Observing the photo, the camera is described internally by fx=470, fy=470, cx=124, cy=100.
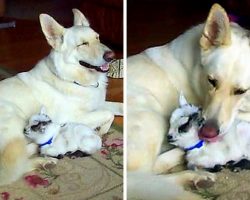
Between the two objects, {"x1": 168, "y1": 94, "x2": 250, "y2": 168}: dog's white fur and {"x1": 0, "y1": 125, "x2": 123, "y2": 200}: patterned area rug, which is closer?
{"x1": 168, "y1": 94, "x2": 250, "y2": 168}: dog's white fur

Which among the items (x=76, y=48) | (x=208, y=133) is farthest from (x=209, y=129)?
(x=76, y=48)

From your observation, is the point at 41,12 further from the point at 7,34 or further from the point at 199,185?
the point at 199,185

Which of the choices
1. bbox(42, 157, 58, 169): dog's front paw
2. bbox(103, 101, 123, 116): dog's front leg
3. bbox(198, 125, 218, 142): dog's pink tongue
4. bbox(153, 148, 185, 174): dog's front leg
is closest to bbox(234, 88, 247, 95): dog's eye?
bbox(198, 125, 218, 142): dog's pink tongue

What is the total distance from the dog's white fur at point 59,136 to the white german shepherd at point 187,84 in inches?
4.9

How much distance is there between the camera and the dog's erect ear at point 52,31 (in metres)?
1.27

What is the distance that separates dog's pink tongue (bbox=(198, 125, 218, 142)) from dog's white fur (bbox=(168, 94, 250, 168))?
0.01 m

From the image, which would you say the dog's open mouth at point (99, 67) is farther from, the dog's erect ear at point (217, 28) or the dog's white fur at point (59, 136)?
the dog's erect ear at point (217, 28)

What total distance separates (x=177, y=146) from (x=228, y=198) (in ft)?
0.64

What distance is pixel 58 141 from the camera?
132cm

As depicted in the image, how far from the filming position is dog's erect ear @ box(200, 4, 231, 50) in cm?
112

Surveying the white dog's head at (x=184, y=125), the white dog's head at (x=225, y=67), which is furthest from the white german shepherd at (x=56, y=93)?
the white dog's head at (x=225, y=67)

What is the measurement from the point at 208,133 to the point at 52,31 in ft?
1.63

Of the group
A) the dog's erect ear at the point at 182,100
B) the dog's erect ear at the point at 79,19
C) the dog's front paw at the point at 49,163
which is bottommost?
the dog's front paw at the point at 49,163

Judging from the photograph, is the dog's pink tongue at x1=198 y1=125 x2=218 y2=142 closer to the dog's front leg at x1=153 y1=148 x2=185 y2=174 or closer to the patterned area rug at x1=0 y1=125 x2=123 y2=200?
the dog's front leg at x1=153 y1=148 x2=185 y2=174
